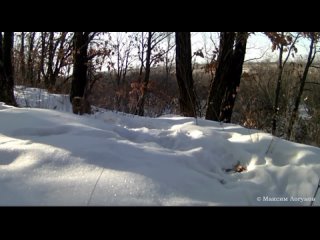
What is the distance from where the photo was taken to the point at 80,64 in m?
9.95

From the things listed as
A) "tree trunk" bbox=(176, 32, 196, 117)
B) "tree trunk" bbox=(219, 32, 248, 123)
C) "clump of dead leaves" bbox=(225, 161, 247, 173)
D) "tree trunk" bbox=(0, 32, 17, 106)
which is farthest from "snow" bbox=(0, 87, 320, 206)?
"tree trunk" bbox=(176, 32, 196, 117)

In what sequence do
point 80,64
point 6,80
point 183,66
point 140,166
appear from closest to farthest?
point 140,166 → point 6,80 → point 183,66 → point 80,64

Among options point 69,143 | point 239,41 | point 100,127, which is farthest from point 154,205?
Answer: point 239,41

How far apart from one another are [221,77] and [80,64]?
3859 millimetres

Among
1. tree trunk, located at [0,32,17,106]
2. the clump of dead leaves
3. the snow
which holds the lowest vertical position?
the clump of dead leaves

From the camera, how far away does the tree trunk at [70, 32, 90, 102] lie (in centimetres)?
977

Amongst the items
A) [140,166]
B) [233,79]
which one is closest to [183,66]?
[233,79]

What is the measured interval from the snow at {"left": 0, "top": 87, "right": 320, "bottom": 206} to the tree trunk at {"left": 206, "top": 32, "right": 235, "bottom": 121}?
12.6 feet

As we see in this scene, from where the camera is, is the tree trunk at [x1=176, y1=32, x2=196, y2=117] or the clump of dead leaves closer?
the clump of dead leaves

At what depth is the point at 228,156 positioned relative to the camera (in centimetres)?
326

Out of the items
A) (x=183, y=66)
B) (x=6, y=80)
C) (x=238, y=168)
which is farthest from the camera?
(x=183, y=66)

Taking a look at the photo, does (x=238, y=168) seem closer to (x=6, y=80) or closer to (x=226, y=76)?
(x=226, y=76)

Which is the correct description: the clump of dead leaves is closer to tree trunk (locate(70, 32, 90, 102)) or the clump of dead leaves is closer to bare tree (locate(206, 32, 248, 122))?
bare tree (locate(206, 32, 248, 122))
